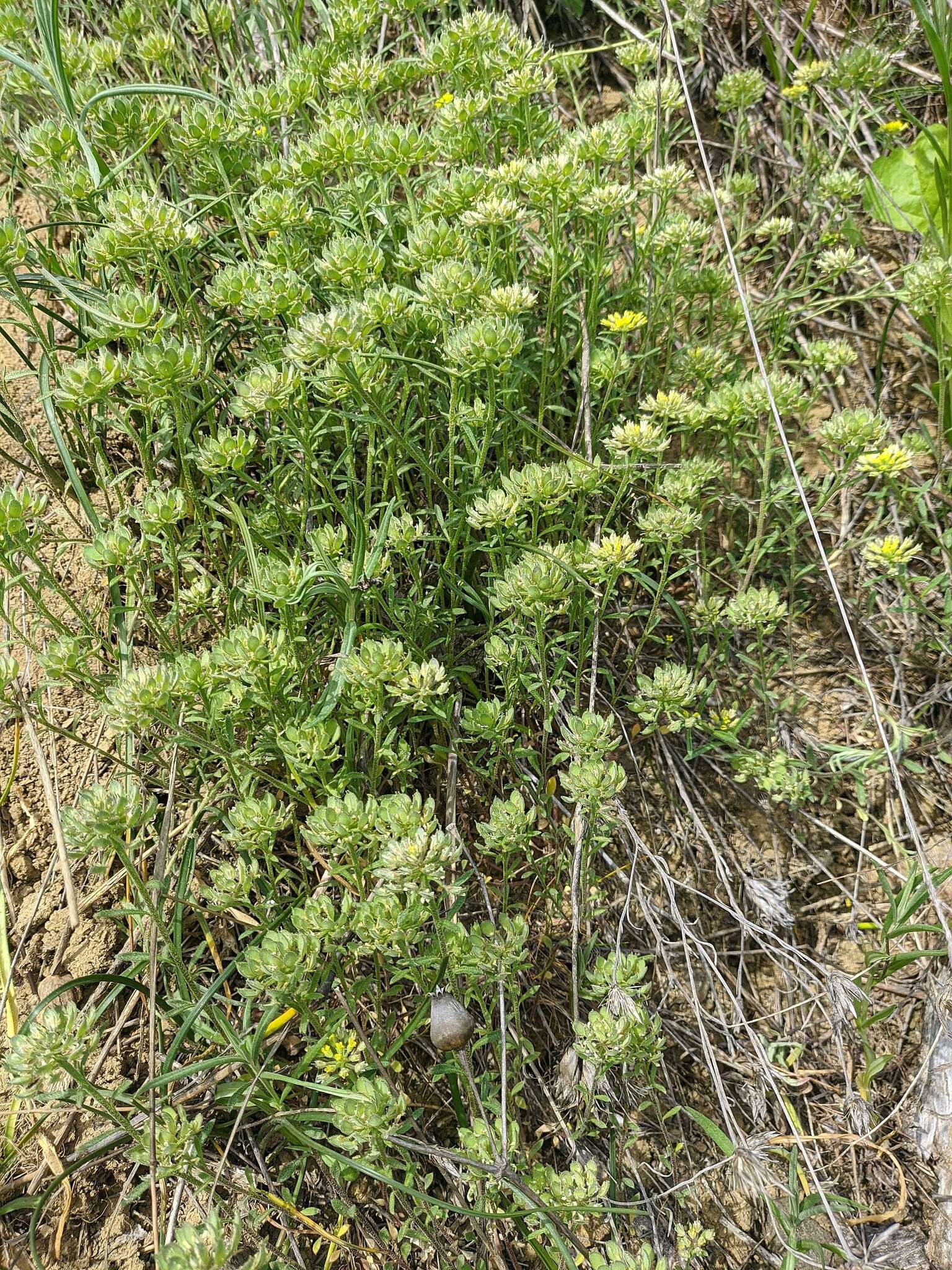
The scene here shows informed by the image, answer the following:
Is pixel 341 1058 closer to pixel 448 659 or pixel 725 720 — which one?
pixel 448 659

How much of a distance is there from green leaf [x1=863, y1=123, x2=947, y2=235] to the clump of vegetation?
0.27 metres

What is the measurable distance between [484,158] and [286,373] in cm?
101

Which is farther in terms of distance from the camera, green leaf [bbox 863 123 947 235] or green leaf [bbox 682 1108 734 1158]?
green leaf [bbox 863 123 947 235]

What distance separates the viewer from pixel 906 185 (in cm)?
364

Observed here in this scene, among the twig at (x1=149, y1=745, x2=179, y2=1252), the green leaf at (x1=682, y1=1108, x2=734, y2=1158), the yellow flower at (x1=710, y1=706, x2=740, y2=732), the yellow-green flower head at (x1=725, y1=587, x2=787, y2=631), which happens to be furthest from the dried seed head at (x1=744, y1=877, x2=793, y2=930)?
the twig at (x1=149, y1=745, x2=179, y2=1252)

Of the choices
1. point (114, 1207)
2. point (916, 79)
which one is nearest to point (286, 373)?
point (114, 1207)

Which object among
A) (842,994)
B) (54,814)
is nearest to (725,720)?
(842,994)

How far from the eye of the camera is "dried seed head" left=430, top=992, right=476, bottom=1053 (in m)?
1.69

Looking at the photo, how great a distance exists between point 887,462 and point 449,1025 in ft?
6.43

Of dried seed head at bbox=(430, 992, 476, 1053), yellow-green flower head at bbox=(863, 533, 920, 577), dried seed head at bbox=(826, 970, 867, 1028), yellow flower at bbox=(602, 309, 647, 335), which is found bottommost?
dried seed head at bbox=(826, 970, 867, 1028)

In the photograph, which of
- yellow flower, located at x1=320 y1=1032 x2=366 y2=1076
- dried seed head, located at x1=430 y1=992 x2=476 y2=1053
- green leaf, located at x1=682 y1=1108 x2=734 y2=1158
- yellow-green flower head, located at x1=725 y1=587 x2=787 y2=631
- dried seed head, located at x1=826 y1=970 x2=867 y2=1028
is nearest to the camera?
dried seed head, located at x1=430 y1=992 x2=476 y2=1053

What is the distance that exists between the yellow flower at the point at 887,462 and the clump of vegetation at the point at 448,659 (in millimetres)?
21

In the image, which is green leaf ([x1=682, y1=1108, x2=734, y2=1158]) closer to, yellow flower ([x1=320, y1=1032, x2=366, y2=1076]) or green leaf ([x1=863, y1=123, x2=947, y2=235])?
yellow flower ([x1=320, y1=1032, x2=366, y2=1076])

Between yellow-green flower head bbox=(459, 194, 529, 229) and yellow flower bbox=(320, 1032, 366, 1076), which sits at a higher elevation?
A: yellow-green flower head bbox=(459, 194, 529, 229)
